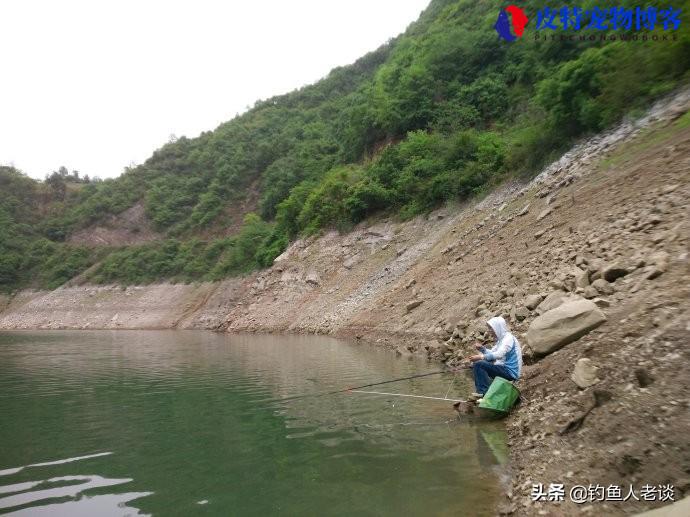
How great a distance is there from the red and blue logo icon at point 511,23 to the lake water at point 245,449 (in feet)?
115

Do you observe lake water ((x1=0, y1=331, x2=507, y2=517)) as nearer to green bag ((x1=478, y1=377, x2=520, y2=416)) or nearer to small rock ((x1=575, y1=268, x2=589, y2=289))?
green bag ((x1=478, y1=377, x2=520, y2=416))

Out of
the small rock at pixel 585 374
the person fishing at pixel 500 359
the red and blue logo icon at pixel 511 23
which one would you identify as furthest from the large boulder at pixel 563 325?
the red and blue logo icon at pixel 511 23

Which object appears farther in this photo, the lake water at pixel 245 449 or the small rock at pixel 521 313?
the small rock at pixel 521 313

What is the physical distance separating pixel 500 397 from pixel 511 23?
3943 cm

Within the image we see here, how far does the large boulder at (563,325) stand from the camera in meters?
7.65

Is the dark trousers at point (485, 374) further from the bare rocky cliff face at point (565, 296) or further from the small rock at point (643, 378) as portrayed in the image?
Result: the small rock at point (643, 378)

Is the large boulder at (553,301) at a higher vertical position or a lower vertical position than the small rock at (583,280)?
lower

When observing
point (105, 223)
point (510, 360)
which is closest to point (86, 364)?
point (510, 360)

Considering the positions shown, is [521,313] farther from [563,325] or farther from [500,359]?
[500,359]

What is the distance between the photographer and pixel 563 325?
8.04 metres

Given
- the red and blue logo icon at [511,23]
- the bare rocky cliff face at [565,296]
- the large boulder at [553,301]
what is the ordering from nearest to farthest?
1. the bare rocky cliff face at [565,296]
2. the large boulder at [553,301]
3. the red and blue logo icon at [511,23]

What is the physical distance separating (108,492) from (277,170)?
6484cm

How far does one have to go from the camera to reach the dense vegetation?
69.3ft

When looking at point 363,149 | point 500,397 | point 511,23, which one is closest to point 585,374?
point 500,397
